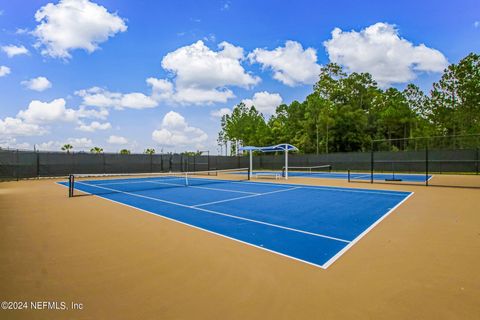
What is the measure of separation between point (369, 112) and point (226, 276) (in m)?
46.4

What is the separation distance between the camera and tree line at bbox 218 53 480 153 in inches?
1215

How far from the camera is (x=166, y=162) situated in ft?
93.4

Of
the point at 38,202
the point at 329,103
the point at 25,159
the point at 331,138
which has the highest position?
the point at 329,103

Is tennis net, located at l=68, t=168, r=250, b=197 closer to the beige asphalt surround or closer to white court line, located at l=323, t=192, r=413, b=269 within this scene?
the beige asphalt surround

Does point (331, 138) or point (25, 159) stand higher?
point (331, 138)

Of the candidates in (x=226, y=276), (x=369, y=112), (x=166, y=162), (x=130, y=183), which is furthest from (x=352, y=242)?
(x=369, y=112)

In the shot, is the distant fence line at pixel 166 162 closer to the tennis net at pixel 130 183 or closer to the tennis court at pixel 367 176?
the tennis court at pixel 367 176

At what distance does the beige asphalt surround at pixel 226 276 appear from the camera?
2.45 m

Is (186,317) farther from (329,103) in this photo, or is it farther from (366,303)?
(329,103)

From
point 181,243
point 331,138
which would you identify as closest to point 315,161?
point 331,138

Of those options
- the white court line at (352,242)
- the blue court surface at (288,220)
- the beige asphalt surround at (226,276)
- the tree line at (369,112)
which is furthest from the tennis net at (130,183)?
the tree line at (369,112)

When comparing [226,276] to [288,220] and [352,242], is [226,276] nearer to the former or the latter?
[352,242]

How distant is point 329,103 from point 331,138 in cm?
508

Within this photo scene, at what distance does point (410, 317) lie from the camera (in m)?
2.33
